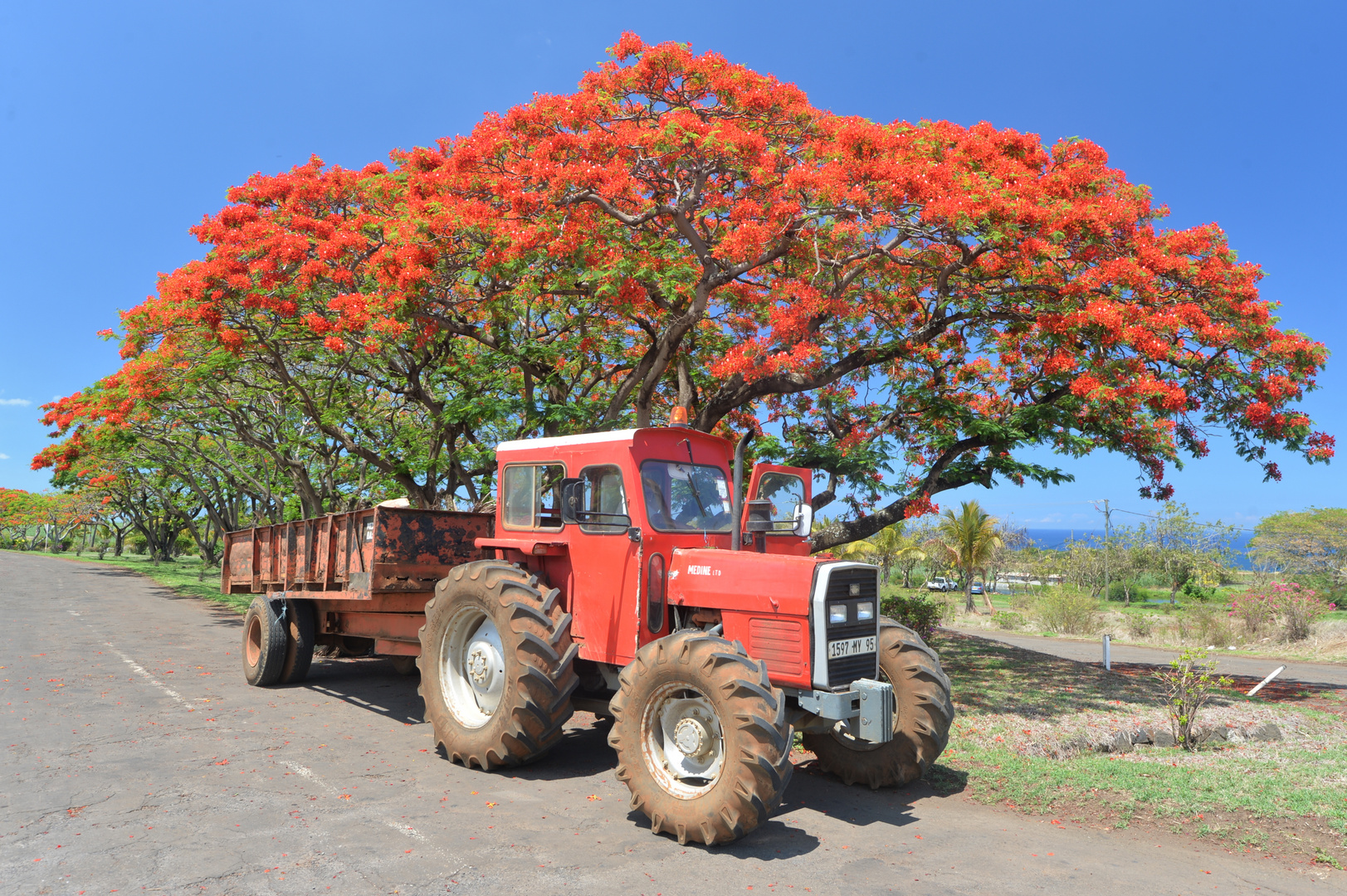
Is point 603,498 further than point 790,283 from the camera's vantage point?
No

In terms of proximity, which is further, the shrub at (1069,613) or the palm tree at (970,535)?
the palm tree at (970,535)

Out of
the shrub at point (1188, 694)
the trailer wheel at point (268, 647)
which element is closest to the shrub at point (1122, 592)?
the shrub at point (1188, 694)

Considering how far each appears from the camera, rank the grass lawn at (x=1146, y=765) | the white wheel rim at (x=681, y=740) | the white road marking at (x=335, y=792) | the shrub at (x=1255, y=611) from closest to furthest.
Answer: the white road marking at (x=335, y=792) → the white wheel rim at (x=681, y=740) → the grass lawn at (x=1146, y=765) → the shrub at (x=1255, y=611)

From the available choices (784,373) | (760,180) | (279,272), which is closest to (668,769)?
(784,373)

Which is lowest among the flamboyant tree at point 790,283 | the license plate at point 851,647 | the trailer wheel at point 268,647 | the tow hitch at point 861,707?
the trailer wheel at point 268,647

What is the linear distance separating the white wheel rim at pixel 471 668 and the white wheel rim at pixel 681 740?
1839 mm

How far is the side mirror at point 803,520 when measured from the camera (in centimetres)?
677

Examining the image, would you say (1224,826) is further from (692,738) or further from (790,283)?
(790,283)

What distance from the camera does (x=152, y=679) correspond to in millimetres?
10680

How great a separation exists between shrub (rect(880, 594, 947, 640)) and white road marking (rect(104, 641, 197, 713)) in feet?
33.3

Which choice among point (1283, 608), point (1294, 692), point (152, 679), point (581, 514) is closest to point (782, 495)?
point (581, 514)

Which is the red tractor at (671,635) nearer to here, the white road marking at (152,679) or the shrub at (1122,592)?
the white road marking at (152,679)

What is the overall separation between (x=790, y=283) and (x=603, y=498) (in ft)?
18.0

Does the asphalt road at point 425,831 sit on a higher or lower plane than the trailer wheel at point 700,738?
lower
